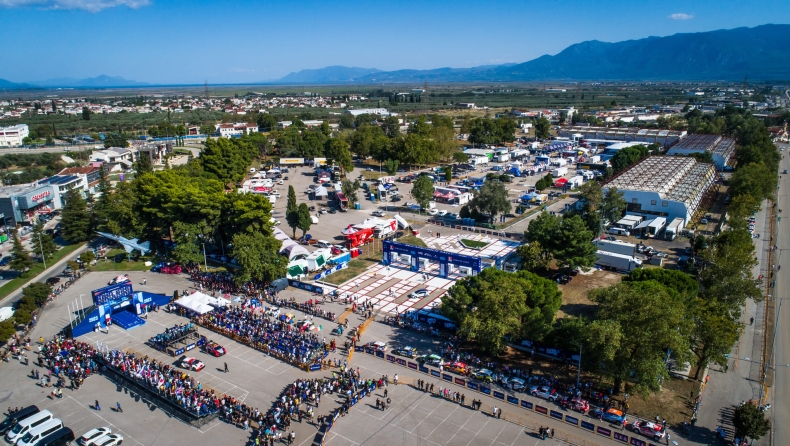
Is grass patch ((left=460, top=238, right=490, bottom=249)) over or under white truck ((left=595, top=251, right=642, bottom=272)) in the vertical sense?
under

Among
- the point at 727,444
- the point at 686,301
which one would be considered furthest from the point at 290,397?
the point at 686,301

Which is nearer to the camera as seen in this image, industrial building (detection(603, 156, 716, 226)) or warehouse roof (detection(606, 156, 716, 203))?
industrial building (detection(603, 156, 716, 226))

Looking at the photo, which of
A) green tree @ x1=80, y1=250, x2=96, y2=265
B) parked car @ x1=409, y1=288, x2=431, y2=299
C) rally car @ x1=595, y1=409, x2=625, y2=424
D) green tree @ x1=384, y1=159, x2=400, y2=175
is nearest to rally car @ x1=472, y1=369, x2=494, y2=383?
rally car @ x1=595, y1=409, x2=625, y2=424

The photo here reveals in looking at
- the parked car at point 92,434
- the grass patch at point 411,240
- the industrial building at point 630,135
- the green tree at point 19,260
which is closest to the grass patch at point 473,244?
the grass patch at point 411,240

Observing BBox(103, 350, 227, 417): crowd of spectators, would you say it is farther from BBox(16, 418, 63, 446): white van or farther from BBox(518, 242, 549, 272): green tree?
BBox(518, 242, 549, 272): green tree

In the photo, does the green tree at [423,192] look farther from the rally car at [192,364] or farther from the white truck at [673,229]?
the rally car at [192,364]
